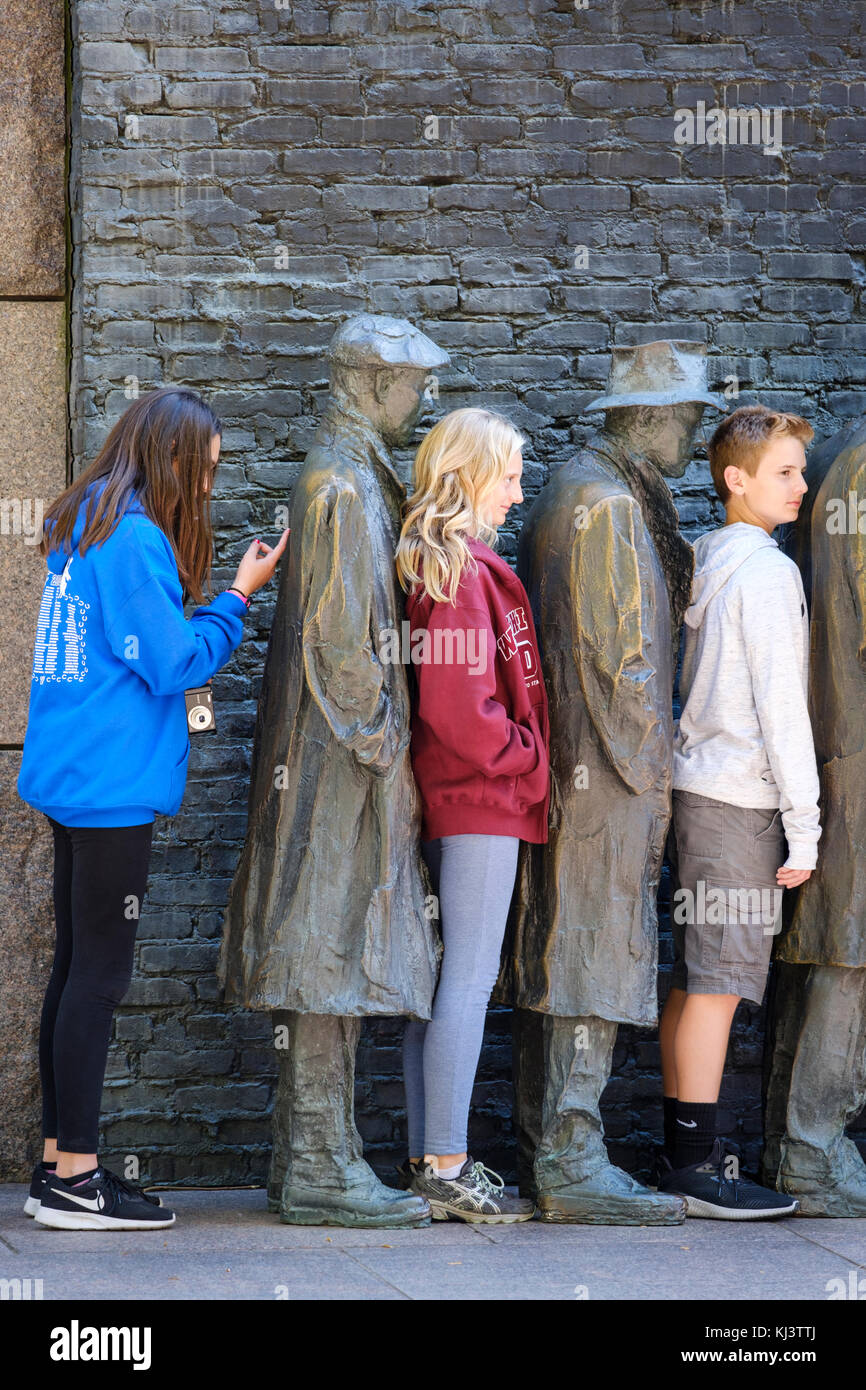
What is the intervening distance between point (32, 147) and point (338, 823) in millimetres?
2419

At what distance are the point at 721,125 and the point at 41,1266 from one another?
392 centimetres

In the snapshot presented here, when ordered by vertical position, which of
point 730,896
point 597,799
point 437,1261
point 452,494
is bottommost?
point 437,1261

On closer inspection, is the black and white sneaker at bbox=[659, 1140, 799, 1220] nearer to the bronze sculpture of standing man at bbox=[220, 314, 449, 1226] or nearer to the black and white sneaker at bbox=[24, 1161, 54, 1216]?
the bronze sculpture of standing man at bbox=[220, 314, 449, 1226]

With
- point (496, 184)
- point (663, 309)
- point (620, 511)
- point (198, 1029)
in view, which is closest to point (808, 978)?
point (620, 511)

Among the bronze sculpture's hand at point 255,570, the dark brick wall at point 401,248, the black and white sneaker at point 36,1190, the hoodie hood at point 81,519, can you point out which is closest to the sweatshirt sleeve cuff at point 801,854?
the dark brick wall at point 401,248

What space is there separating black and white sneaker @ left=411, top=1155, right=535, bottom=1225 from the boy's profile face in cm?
196

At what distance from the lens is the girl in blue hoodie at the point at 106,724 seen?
391 centimetres

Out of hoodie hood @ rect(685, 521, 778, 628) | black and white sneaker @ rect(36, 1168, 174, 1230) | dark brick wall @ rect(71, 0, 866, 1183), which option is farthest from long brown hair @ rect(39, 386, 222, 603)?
black and white sneaker @ rect(36, 1168, 174, 1230)

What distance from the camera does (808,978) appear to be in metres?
4.53

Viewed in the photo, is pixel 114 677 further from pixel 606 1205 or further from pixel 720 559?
pixel 606 1205

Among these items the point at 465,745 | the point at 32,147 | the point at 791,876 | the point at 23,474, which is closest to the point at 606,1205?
the point at 791,876

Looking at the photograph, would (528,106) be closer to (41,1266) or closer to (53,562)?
(53,562)

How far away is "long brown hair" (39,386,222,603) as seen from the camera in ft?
13.2

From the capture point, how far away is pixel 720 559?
445cm
